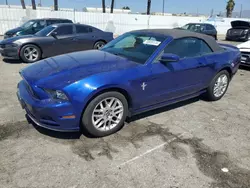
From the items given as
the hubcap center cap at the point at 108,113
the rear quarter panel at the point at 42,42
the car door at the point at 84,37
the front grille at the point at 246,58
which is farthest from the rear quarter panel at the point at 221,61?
the rear quarter panel at the point at 42,42

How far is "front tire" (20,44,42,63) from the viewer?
24.7 feet

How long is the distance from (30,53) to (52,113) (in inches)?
224

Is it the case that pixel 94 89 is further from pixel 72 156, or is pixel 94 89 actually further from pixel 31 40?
pixel 31 40

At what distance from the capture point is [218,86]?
479cm

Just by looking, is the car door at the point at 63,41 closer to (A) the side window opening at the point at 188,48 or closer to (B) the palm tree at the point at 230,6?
(A) the side window opening at the point at 188,48

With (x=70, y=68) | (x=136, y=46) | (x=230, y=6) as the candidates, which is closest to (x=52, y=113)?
(x=70, y=68)

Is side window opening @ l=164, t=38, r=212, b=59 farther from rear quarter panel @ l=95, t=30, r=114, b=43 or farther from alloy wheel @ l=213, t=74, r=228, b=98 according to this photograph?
rear quarter panel @ l=95, t=30, r=114, b=43

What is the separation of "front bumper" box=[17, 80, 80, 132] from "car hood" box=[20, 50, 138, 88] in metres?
0.23

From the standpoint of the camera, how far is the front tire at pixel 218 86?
15.1 feet

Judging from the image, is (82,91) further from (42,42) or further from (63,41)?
(63,41)

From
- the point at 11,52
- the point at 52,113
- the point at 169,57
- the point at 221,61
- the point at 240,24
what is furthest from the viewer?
the point at 240,24

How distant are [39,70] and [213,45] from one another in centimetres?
339

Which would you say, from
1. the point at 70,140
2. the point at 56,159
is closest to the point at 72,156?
the point at 56,159

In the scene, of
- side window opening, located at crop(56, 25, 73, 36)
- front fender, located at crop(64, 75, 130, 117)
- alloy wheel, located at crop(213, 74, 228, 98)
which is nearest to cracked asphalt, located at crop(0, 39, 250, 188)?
front fender, located at crop(64, 75, 130, 117)
